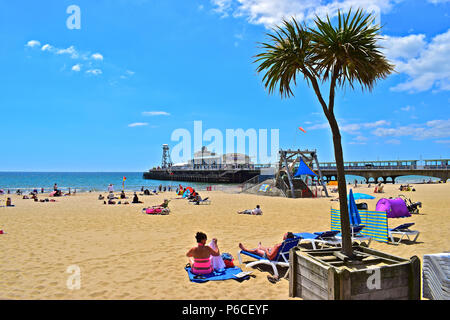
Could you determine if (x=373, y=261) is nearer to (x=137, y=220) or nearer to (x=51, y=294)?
(x=51, y=294)

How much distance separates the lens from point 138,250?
8.16 m

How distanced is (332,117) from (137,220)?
11800mm

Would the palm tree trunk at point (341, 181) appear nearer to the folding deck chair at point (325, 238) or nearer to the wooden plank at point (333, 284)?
the wooden plank at point (333, 284)

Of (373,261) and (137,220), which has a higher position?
(373,261)

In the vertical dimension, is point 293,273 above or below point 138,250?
above

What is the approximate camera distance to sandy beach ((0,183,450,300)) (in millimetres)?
5250

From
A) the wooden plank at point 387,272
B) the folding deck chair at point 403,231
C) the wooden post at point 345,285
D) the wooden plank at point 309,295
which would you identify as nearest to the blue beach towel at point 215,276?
the wooden plank at point 309,295

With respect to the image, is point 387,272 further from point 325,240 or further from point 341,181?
point 325,240

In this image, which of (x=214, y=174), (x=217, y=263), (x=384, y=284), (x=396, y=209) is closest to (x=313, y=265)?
(x=384, y=284)

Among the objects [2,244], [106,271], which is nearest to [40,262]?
[106,271]

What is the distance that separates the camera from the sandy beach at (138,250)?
17.2 feet

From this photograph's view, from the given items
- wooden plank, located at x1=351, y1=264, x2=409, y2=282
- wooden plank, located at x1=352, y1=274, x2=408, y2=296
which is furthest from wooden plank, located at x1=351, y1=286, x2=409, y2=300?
wooden plank, located at x1=351, y1=264, x2=409, y2=282

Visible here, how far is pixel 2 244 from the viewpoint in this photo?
8.88m
